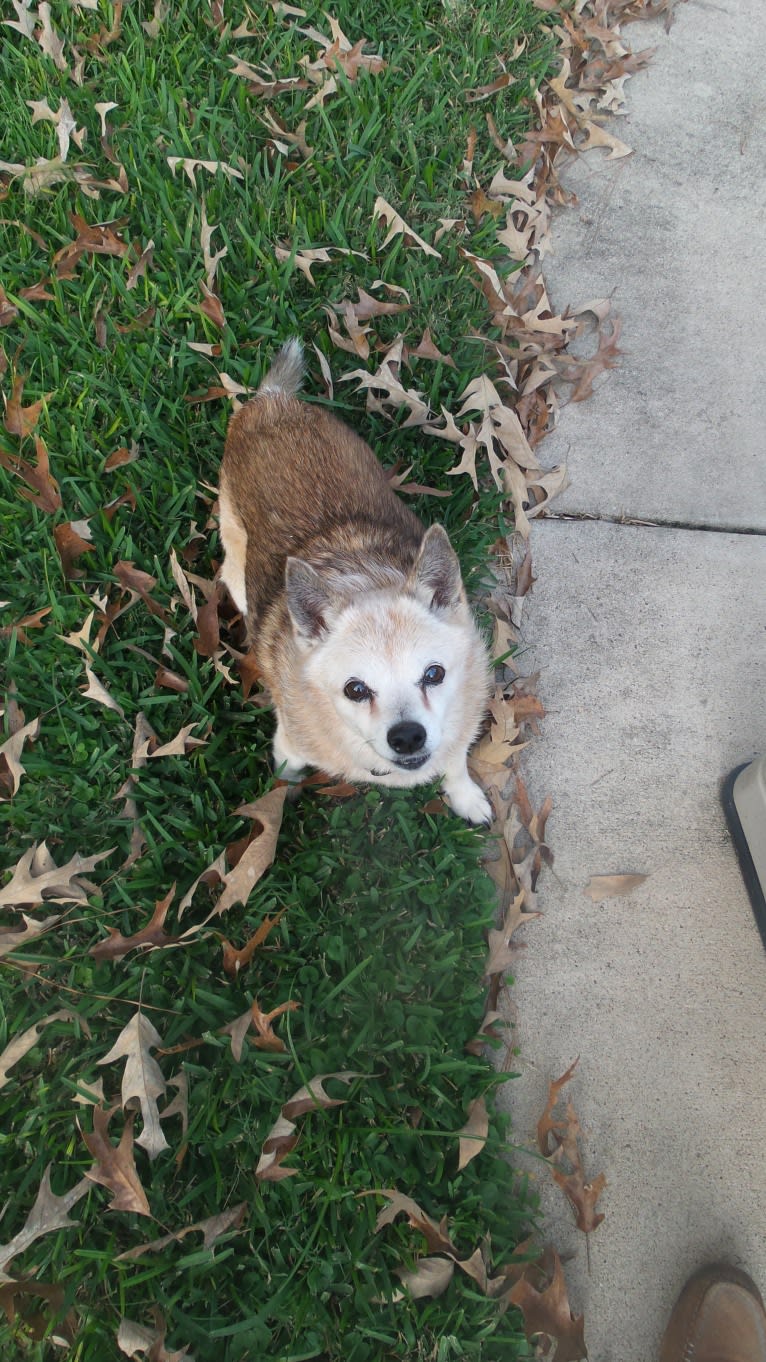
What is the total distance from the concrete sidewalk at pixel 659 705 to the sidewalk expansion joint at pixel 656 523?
15mm

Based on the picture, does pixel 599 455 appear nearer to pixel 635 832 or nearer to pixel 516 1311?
pixel 635 832

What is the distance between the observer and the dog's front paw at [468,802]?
268cm

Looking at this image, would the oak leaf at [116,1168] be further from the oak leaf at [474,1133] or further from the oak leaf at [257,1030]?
the oak leaf at [474,1133]

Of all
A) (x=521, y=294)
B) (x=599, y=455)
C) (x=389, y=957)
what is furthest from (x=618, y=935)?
(x=521, y=294)

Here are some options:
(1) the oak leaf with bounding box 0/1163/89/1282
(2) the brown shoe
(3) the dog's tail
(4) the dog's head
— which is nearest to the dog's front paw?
(4) the dog's head

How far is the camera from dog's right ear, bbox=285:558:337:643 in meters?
2.18

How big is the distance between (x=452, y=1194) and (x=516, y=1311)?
30 cm

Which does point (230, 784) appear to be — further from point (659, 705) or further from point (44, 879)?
point (659, 705)

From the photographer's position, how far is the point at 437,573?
2330 mm

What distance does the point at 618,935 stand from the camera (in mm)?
2557

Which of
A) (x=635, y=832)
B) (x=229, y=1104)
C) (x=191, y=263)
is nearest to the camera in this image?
(x=229, y=1104)

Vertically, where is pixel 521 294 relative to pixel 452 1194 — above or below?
above

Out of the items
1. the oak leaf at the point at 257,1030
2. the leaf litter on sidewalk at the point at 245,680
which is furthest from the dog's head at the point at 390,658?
the oak leaf at the point at 257,1030

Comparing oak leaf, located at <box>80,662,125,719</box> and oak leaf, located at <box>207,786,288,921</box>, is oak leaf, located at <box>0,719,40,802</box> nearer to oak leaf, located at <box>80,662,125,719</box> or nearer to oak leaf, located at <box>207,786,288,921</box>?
oak leaf, located at <box>80,662,125,719</box>
